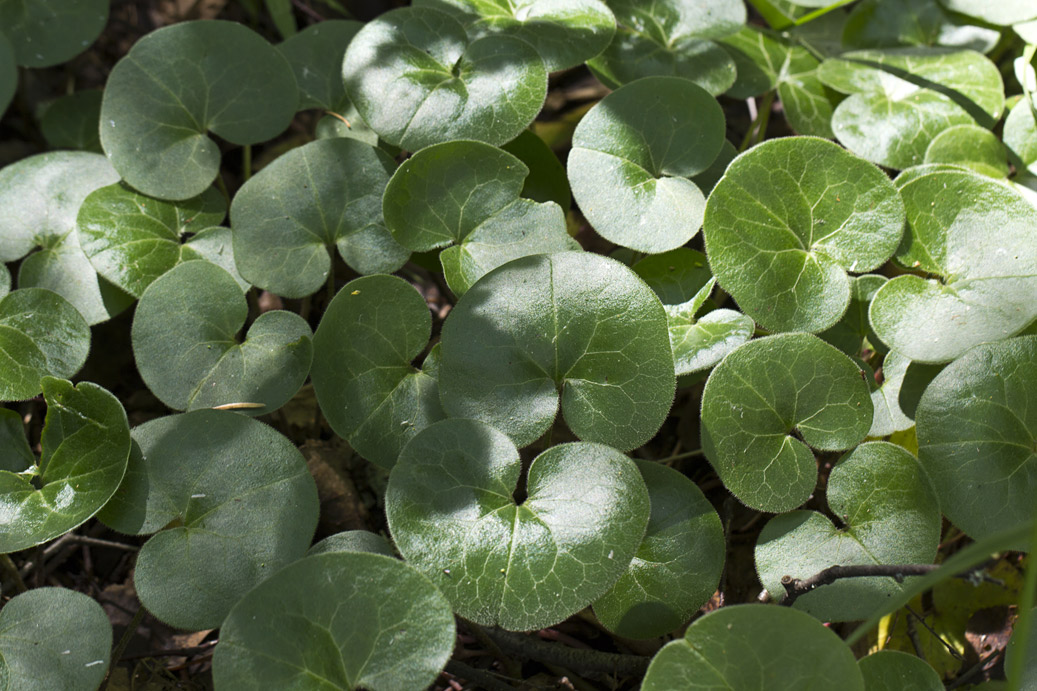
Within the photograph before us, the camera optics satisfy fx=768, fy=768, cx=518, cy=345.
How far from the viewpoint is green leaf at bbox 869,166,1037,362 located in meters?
1.37

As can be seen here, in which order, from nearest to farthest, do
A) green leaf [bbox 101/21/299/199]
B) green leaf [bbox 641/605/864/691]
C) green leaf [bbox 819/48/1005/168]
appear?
green leaf [bbox 641/605/864/691] < green leaf [bbox 101/21/299/199] < green leaf [bbox 819/48/1005/168]

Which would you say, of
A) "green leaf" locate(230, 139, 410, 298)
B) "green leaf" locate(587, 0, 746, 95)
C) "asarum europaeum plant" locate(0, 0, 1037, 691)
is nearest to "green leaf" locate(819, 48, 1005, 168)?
"asarum europaeum plant" locate(0, 0, 1037, 691)

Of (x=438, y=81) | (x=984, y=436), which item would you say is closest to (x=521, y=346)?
(x=438, y=81)

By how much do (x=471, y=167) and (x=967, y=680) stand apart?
1294 mm

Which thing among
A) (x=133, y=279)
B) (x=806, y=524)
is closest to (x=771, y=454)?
(x=806, y=524)

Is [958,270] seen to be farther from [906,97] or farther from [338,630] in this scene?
[338,630]

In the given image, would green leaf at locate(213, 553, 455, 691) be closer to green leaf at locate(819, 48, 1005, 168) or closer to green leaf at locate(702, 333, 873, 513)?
green leaf at locate(702, 333, 873, 513)

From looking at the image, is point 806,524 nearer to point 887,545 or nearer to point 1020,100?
point 887,545

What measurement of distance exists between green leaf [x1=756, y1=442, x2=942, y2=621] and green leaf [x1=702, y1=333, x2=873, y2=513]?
4 cm

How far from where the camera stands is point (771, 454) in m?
1.30

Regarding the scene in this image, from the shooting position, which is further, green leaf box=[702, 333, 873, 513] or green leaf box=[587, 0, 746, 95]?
green leaf box=[587, 0, 746, 95]

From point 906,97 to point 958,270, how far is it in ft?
1.93

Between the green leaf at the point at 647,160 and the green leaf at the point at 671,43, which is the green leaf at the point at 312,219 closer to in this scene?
the green leaf at the point at 647,160

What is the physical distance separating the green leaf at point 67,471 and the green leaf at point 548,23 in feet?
3.53
